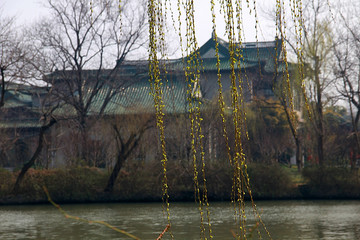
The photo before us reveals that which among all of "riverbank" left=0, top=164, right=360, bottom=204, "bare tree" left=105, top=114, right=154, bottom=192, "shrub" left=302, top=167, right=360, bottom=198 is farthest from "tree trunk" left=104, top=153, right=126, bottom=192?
"shrub" left=302, top=167, right=360, bottom=198

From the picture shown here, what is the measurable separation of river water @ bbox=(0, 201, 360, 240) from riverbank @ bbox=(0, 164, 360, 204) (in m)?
0.97

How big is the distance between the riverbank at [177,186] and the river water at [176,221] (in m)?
0.97

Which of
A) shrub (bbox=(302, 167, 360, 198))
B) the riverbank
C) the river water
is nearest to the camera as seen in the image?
the river water

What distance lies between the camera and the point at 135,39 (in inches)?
1044

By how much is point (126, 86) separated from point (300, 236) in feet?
57.2

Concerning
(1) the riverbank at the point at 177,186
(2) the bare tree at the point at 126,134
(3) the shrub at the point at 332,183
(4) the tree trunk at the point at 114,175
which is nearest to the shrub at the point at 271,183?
(1) the riverbank at the point at 177,186

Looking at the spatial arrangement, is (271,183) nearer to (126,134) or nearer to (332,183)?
(332,183)

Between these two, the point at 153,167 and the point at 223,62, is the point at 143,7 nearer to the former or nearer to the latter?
the point at 223,62

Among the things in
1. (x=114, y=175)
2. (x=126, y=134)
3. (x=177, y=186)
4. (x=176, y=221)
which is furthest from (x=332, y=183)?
(x=176, y=221)

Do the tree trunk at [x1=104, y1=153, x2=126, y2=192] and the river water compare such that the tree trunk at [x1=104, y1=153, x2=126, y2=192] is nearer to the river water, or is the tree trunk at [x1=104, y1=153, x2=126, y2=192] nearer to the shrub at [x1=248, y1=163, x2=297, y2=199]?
the river water

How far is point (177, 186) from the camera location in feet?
65.0

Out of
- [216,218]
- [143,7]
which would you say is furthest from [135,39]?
[216,218]

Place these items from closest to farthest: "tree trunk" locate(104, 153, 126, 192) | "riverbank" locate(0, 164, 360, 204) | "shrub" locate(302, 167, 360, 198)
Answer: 1. "shrub" locate(302, 167, 360, 198)
2. "riverbank" locate(0, 164, 360, 204)
3. "tree trunk" locate(104, 153, 126, 192)

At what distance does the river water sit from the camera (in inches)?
451
